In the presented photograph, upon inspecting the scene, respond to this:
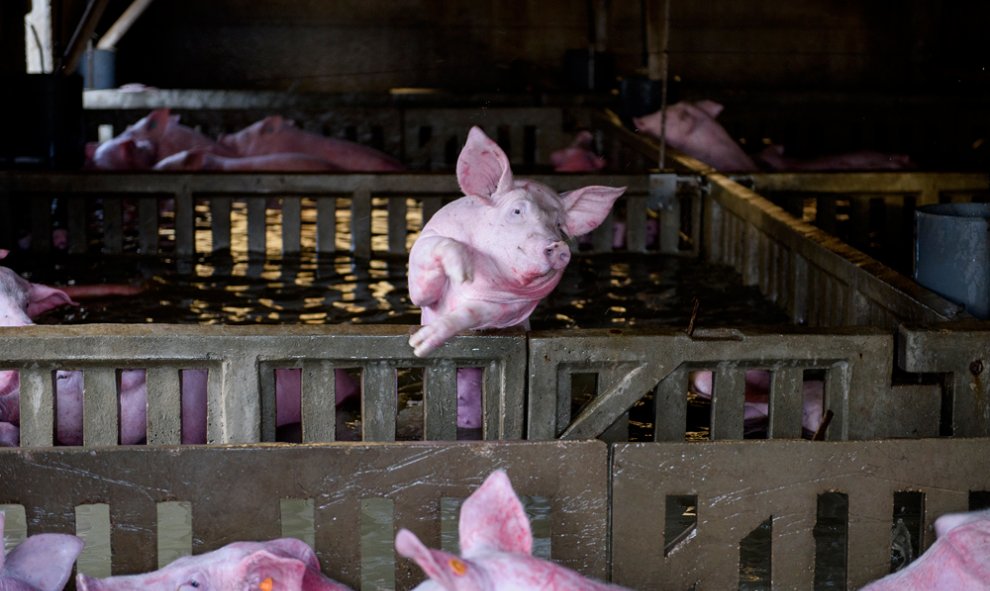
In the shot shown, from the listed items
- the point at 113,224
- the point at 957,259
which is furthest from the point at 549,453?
the point at 113,224

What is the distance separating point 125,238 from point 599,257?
2793mm

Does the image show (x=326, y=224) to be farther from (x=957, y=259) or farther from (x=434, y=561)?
(x=434, y=561)

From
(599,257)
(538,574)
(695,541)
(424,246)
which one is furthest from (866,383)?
(599,257)

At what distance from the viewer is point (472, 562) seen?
8.74 ft

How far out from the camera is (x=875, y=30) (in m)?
17.9

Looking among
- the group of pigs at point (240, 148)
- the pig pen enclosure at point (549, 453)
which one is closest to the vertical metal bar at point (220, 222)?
the group of pigs at point (240, 148)

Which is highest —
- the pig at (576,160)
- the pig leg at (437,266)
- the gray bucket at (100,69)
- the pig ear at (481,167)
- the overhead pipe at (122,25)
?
the overhead pipe at (122,25)

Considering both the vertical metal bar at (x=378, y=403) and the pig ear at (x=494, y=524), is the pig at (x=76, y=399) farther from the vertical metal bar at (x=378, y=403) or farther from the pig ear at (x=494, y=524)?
the pig ear at (x=494, y=524)

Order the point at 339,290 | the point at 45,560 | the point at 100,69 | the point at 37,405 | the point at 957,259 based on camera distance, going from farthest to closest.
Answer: the point at 100,69 < the point at 339,290 < the point at 957,259 < the point at 37,405 < the point at 45,560

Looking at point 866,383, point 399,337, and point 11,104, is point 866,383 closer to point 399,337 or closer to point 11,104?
point 399,337

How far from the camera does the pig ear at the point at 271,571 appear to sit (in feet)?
10.5

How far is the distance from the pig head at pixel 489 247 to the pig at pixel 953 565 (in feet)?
3.90

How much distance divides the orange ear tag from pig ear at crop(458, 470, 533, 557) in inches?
11.6

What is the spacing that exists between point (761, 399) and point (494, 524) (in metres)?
2.00
